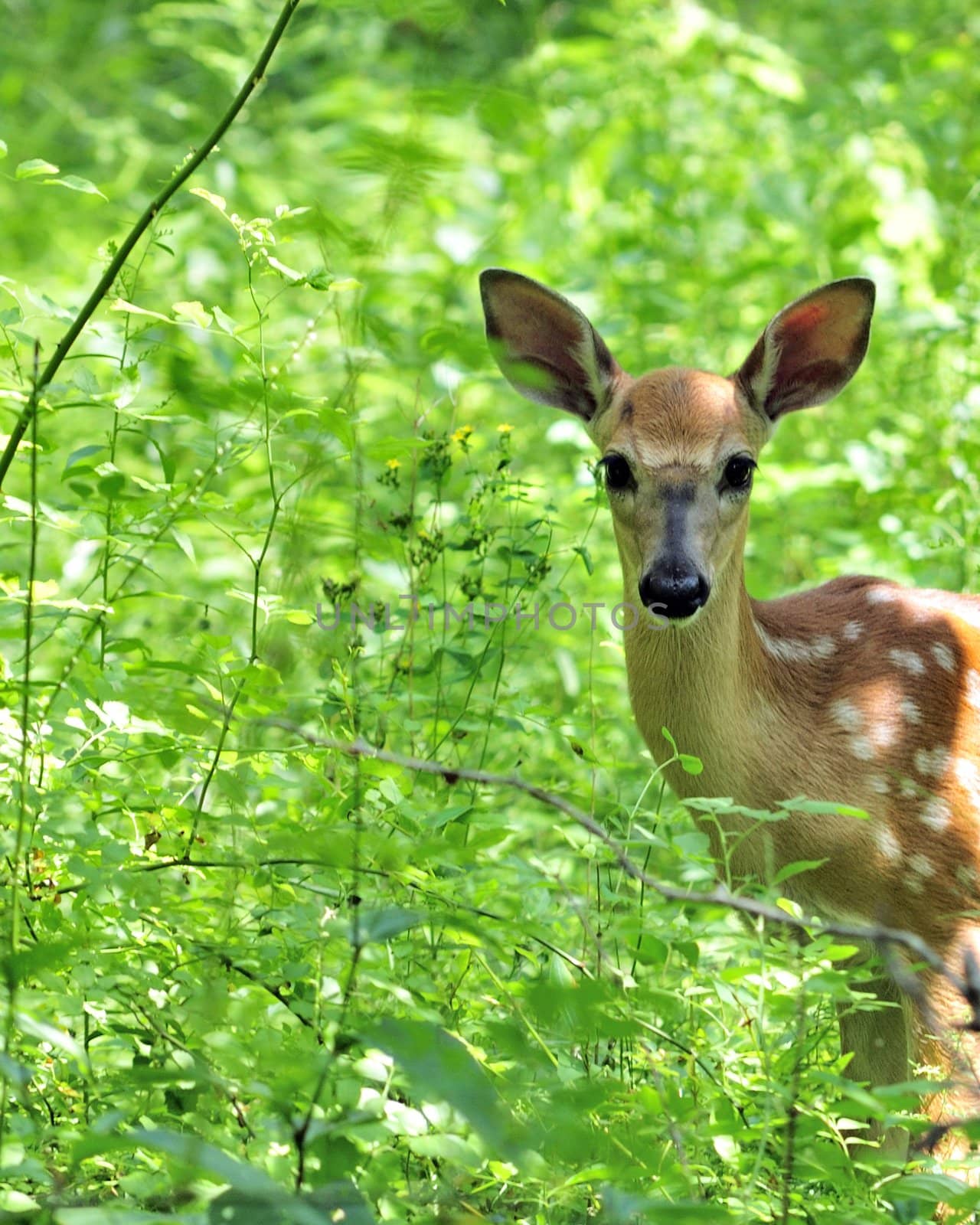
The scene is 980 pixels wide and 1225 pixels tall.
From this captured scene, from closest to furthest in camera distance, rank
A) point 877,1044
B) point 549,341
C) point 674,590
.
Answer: point 674,590
point 877,1044
point 549,341

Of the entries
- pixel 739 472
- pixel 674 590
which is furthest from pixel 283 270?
pixel 739 472

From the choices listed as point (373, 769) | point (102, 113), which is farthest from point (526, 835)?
point (102, 113)

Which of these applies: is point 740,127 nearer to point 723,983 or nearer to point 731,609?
point 731,609

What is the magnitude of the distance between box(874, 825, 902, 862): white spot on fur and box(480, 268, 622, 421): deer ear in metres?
1.38

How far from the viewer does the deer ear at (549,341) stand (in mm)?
4066

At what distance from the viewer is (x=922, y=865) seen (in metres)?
3.50

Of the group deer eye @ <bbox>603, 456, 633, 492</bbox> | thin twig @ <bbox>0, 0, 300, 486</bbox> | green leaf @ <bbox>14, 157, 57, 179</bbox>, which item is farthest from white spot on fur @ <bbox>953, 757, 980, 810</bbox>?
green leaf @ <bbox>14, 157, 57, 179</bbox>

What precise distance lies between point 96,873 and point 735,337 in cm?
482

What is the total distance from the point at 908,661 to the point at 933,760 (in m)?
0.29

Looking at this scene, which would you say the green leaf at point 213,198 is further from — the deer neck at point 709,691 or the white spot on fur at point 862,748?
the white spot on fur at point 862,748

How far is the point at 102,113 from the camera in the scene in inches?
402

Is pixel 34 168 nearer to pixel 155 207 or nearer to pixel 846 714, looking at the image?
pixel 155 207

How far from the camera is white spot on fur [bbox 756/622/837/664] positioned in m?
3.87

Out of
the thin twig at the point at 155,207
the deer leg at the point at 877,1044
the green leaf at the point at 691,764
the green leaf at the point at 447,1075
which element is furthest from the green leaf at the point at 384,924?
the deer leg at the point at 877,1044
